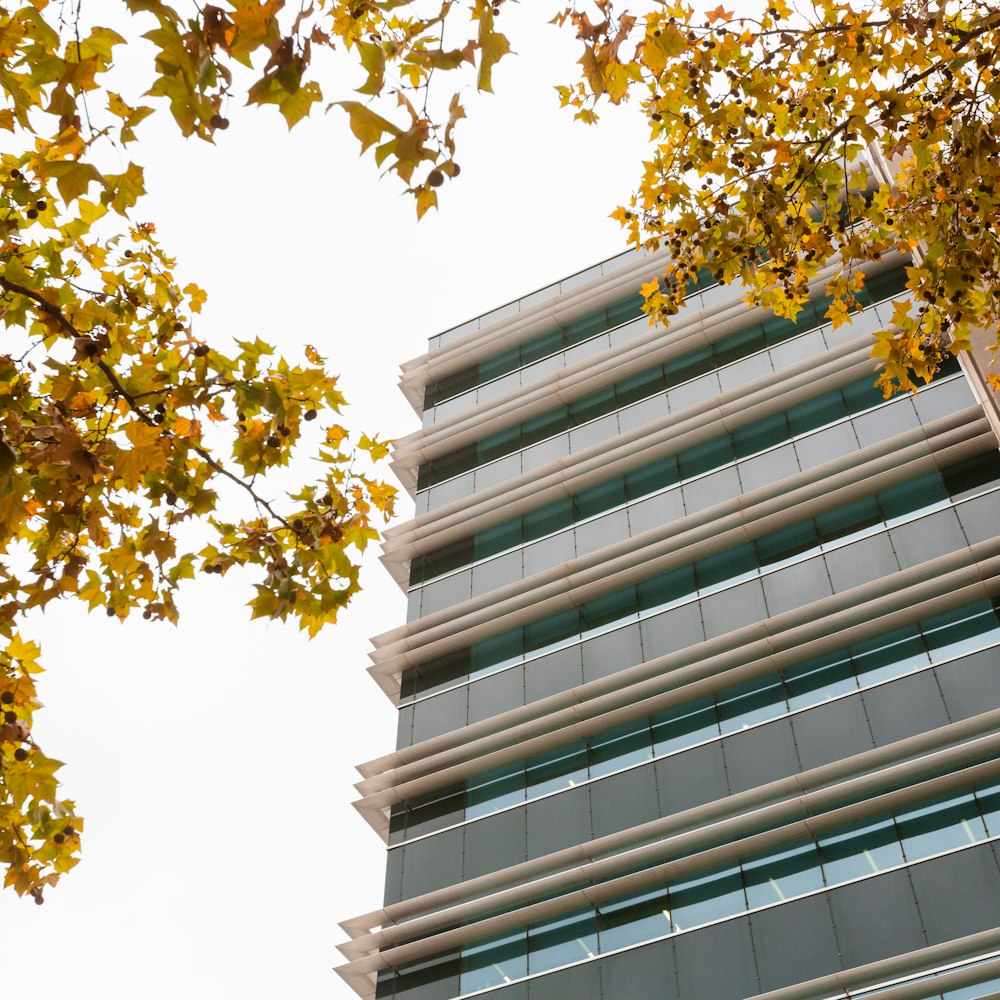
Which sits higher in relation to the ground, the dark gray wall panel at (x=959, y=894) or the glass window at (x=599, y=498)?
the glass window at (x=599, y=498)

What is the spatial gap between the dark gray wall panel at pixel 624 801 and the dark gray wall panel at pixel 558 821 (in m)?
0.20

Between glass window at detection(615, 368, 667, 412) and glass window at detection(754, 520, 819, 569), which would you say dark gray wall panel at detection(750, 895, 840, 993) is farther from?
glass window at detection(615, 368, 667, 412)

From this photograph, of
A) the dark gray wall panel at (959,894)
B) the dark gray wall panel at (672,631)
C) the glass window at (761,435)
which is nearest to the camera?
the dark gray wall panel at (959,894)

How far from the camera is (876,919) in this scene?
689 inches

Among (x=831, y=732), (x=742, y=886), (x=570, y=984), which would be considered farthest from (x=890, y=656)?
(x=570, y=984)

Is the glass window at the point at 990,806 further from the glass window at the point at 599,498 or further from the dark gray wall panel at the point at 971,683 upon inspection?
the glass window at the point at 599,498

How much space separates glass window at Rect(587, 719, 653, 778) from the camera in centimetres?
2217

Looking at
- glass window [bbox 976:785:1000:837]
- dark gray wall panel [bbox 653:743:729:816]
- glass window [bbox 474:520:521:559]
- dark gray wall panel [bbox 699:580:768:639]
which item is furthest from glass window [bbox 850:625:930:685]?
glass window [bbox 474:520:521:559]

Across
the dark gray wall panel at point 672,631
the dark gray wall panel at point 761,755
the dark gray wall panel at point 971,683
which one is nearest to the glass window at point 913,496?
the dark gray wall panel at point 971,683

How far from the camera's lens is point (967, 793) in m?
18.2

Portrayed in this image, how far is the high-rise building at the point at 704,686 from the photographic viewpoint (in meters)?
18.3

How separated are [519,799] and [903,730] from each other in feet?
24.2

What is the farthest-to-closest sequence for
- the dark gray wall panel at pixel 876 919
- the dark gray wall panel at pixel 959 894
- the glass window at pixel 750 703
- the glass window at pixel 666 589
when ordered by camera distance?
the glass window at pixel 666 589
the glass window at pixel 750 703
the dark gray wall panel at pixel 876 919
the dark gray wall panel at pixel 959 894

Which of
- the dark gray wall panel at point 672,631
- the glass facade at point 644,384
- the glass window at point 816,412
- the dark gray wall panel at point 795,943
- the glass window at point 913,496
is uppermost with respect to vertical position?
the glass facade at point 644,384
